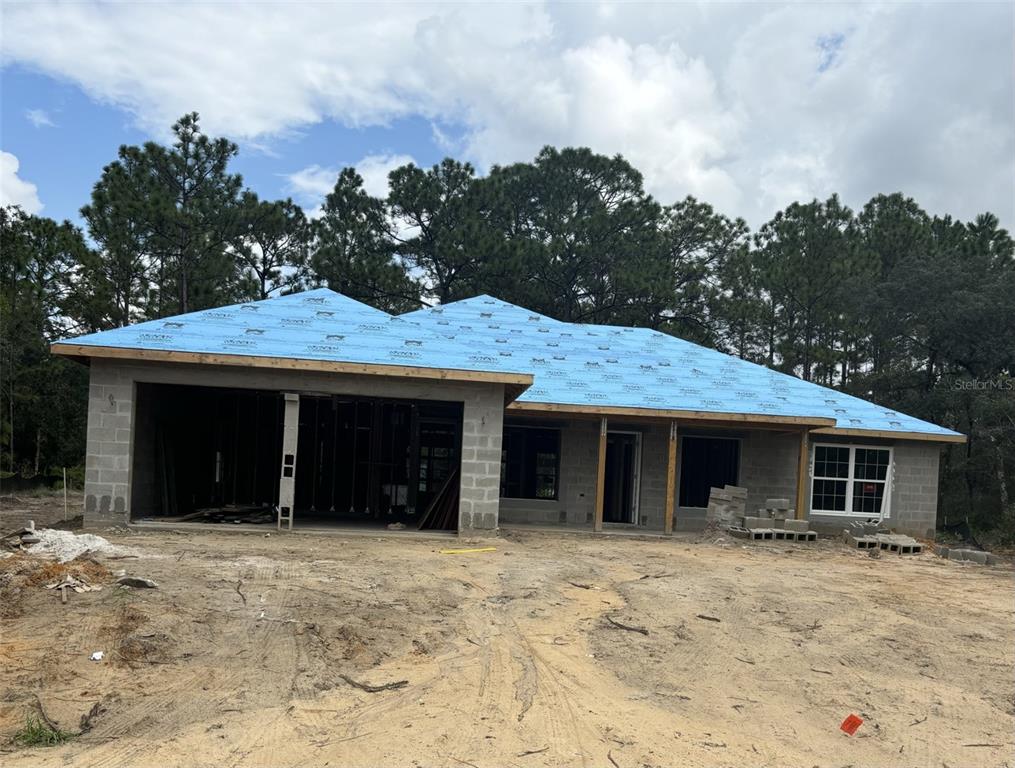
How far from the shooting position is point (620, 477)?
1852 cm

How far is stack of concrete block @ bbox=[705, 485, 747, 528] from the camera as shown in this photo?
624 inches

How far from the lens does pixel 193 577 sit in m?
8.45

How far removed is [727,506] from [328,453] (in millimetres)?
8443

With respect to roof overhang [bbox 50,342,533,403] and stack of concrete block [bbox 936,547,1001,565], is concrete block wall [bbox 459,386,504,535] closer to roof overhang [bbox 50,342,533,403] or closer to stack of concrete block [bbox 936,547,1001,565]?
roof overhang [bbox 50,342,533,403]

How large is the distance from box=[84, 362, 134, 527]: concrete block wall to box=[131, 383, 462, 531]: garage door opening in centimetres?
353

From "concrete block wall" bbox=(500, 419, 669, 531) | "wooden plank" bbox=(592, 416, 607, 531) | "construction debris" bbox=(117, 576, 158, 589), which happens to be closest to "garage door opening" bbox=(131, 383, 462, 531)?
"concrete block wall" bbox=(500, 419, 669, 531)

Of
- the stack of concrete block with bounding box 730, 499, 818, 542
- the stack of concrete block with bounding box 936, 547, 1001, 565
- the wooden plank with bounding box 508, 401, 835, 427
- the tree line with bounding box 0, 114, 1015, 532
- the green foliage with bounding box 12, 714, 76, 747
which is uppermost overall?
the tree line with bounding box 0, 114, 1015, 532

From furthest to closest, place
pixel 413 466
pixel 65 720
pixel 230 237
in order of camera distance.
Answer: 1. pixel 230 237
2. pixel 413 466
3. pixel 65 720

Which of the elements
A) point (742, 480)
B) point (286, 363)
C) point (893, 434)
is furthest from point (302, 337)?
point (893, 434)

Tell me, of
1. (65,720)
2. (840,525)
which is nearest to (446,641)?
(65,720)

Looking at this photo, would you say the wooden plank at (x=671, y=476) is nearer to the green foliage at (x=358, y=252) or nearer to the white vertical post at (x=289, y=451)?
the white vertical post at (x=289, y=451)

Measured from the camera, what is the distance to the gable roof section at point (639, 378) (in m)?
15.6

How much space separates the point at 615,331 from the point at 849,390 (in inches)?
548

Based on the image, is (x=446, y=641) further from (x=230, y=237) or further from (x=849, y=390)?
(x=849, y=390)
